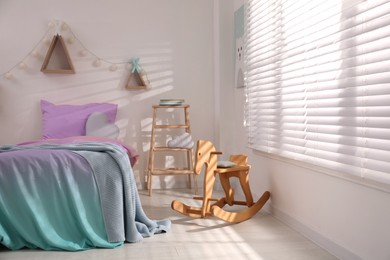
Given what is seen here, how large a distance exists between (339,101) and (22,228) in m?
1.90

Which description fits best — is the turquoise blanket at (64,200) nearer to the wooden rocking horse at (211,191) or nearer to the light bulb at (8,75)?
the wooden rocking horse at (211,191)

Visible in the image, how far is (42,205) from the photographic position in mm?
2795

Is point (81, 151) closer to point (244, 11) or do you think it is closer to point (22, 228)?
point (22, 228)

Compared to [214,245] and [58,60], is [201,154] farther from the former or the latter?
[58,60]

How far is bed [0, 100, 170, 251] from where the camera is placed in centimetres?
275

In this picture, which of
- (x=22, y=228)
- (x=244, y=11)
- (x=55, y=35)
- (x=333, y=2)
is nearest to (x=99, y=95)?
(x=55, y=35)

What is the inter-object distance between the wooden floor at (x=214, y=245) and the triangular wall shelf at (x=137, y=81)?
6.38ft

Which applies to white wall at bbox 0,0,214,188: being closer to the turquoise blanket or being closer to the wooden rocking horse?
the wooden rocking horse

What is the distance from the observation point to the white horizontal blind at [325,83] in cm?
218

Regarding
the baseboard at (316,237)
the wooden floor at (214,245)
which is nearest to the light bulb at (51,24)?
the wooden floor at (214,245)

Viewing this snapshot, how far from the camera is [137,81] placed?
5.12 meters

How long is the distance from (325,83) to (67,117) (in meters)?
2.89

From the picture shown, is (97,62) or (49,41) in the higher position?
(49,41)

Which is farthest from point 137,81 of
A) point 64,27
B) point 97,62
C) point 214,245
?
point 214,245
